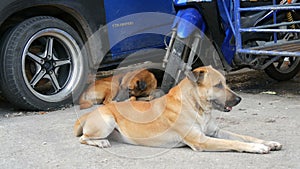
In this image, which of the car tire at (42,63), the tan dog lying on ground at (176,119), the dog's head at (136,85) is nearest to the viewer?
the tan dog lying on ground at (176,119)

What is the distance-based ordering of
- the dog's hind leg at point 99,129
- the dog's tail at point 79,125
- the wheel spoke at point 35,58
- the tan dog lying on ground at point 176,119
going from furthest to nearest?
the wheel spoke at point 35,58, the dog's tail at point 79,125, the dog's hind leg at point 99,129, the tan dog lying on ground at point 176,119

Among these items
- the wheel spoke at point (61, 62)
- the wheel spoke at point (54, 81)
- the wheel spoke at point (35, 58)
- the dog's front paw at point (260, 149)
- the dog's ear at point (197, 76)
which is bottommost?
the dog's front paw at point (260, 149)

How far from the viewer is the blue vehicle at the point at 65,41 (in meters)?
5.68

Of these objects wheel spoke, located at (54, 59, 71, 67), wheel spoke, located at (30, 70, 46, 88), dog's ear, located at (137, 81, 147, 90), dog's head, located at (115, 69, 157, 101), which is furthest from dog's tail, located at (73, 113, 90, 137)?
dog's ear, located at (137, 81, 147, 90)

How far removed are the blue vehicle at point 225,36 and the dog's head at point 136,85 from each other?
1.68ft

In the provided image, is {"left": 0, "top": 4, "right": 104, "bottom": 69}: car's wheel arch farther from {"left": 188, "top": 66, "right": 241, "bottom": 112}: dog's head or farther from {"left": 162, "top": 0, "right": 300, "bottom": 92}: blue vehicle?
{"left": 188, "top": 66, "right": 241, "bottom": 112}: dog's head

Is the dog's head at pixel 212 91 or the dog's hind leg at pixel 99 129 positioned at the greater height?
the dog's head at pixel 212 91

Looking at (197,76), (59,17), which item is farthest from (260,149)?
(59,17)

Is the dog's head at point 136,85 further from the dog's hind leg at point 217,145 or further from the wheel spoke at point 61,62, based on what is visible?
the dog's hind leg at point 217,145

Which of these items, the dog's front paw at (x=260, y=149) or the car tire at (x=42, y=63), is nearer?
the dog's front paw at (x=260, y=149)

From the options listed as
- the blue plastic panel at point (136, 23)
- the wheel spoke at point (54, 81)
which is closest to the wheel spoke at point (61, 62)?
the wheel spoke at point (54, 81)

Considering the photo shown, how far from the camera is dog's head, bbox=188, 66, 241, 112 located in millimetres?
4422

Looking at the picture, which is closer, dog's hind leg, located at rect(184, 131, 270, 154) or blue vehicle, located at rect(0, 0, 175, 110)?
dog's hind leg, located at rect(184, 131, 270, 154)

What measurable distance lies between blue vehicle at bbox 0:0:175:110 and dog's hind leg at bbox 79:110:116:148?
4.66 feet
